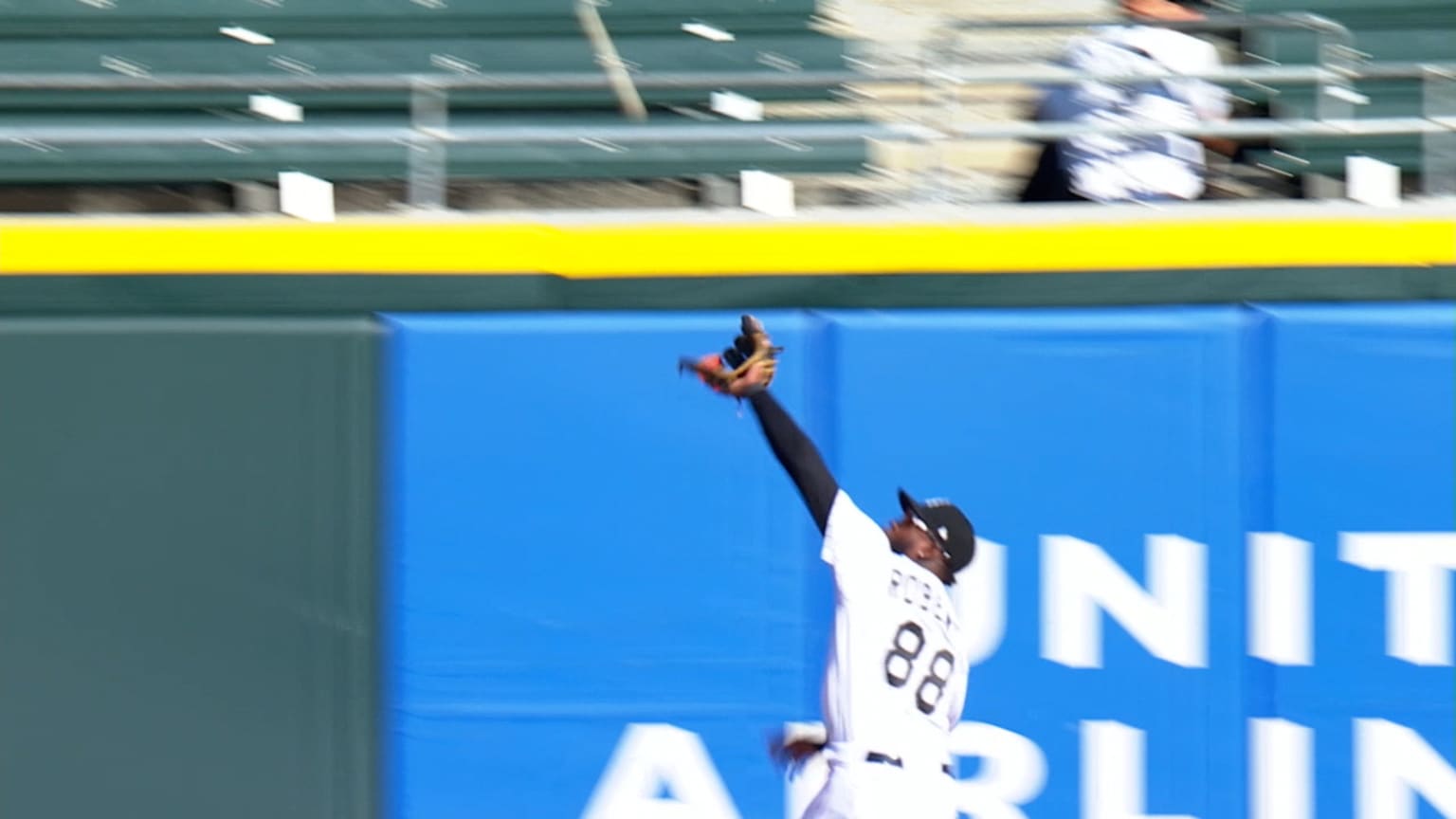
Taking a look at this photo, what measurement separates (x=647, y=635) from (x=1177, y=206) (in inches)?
70.6

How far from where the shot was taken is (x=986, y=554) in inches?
178

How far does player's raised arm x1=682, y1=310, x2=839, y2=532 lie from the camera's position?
446cm

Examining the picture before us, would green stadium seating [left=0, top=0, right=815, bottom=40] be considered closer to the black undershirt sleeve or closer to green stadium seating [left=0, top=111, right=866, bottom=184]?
green stadium seating [left=0, top=111, right=866, bottom=184]

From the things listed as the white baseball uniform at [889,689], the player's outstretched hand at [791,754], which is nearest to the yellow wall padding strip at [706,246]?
the white baseball uniform at [889,689]

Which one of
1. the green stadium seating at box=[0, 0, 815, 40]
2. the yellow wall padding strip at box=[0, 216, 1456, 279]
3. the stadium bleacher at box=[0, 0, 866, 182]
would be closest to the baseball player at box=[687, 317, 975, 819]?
the yellow wall padding strip at box=[0, 216, 1456, 279]

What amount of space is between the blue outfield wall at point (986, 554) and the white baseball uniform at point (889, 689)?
6 centimetres

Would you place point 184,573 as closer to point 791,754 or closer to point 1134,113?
point 791,754

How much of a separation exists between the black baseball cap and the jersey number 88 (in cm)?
22

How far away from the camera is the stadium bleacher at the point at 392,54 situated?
216 inches

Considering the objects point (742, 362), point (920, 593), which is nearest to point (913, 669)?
point (920, 593)

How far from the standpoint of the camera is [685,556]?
454 cm

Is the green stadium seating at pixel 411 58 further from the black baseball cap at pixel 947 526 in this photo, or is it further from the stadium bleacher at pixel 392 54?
the black baseball cap at pixel 947 526

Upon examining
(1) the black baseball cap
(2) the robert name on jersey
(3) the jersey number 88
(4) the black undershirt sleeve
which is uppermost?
(4) the black undershirt sleeve

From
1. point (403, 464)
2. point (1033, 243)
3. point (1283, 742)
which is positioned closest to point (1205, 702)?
point (1283, 742)
